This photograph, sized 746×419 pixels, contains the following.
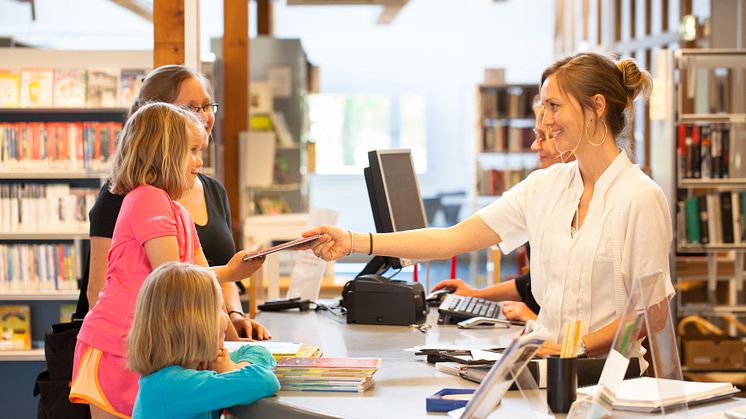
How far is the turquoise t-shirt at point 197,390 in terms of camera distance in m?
1.96

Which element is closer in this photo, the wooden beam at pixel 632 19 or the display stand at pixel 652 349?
the display stand at pixel 652 349

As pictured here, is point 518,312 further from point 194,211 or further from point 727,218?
point 727,218

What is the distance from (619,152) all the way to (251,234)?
520 cm

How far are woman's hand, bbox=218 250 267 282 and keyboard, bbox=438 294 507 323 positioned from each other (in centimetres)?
79

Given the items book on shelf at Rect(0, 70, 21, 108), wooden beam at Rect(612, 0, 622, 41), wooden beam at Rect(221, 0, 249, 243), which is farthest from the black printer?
wooden beam at Rect(612, 0, 622, 41)

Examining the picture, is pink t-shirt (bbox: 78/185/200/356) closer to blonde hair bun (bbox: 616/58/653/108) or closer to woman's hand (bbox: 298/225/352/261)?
woman's hand (bbox: 298/225/352/261)

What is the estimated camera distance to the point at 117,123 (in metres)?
5.86

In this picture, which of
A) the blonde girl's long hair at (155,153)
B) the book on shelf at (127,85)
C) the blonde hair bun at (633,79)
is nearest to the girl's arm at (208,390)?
the blonde girl's long hair at (155,153)

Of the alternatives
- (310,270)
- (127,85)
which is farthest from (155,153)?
(127,85)

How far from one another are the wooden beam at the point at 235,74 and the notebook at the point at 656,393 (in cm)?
616

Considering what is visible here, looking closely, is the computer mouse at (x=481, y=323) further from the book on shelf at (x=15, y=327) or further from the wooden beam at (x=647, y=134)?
the wooden beam at (x=647, y=134)

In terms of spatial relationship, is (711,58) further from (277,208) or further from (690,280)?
(277,208)

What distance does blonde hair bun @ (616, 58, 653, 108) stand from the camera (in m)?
2.45

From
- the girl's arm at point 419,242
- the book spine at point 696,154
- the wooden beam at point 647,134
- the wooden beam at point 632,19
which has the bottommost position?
the girl's arm at point 419,242
